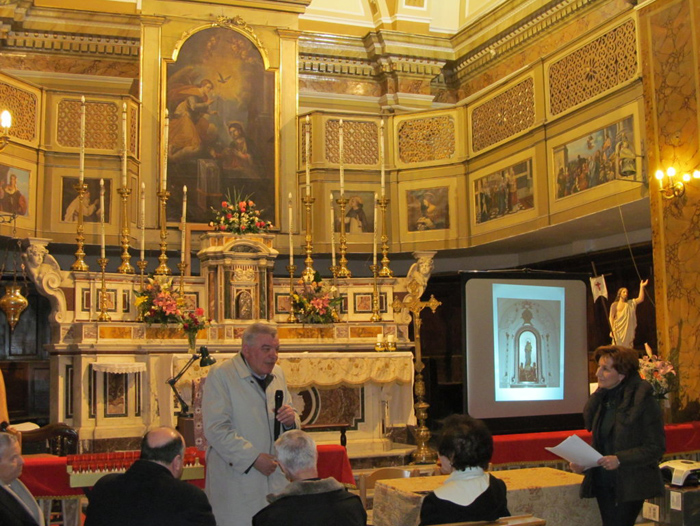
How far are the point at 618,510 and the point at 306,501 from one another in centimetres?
204

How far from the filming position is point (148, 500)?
3.28 m

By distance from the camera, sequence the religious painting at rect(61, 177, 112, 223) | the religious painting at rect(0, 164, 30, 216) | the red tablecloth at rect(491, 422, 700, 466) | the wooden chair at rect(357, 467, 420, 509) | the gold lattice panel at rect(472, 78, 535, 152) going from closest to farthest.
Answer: the wooden chair at rect(357, 467, 420, 509)
the red tablecloth at rect(491, 422, 700, 466)
the religious painting at rect(0, 164, 30, 216)
the gold lattice panel at rect(472, 78, 535, 152)
the religious painting at rect(61, 177, 112, 223)

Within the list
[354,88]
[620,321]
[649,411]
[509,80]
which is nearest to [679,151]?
[620,321]

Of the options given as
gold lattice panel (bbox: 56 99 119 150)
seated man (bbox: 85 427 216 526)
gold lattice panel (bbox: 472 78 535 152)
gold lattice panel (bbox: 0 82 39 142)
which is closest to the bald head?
seated man (bbox: 85 427 216 526)

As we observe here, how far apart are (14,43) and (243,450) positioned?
12966mm

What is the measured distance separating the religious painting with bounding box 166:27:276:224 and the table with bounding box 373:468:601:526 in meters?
9.91

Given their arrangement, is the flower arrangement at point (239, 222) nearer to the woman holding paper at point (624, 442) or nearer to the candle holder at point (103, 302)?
the candle holder at point (103, 302)

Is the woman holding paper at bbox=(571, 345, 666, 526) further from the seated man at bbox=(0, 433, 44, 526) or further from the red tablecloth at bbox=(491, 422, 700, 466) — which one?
the seated man at bbox=(0, 433, 44, 526)

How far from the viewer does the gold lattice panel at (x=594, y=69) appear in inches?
A: 412

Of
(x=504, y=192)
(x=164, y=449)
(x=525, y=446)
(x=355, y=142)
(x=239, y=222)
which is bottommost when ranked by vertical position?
(x=525, y=446)

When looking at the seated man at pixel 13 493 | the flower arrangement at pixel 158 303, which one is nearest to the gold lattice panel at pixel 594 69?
the flower arrangement at pixel 158 303

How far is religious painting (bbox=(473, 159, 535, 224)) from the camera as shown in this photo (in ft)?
41.9

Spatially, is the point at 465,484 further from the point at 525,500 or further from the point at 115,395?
the point at 115,395

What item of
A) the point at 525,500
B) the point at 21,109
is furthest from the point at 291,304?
the point at 525,500
